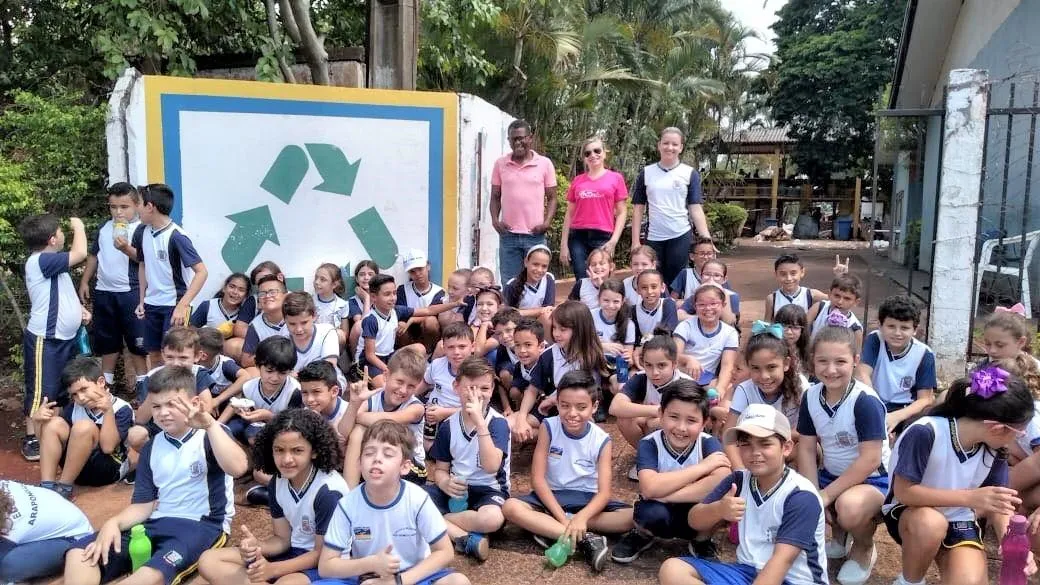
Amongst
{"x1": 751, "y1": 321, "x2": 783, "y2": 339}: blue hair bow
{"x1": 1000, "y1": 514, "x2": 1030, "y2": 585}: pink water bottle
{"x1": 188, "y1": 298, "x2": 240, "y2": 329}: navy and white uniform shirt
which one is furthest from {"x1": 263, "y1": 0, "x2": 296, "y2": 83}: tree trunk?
{"x1": 1000, "y1": 514, "x2": 1030, "y2": 585}: pink water bottle

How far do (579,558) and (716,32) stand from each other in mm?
18334

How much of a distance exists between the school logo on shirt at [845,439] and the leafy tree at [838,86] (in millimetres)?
21929

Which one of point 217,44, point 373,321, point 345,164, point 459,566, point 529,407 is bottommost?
point 459,566

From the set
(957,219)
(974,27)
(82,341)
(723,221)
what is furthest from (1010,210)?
(723,221)

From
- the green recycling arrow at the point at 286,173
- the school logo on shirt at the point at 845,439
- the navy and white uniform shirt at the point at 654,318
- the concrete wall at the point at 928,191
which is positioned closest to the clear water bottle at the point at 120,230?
the green recycling arrow at the point at 286,173

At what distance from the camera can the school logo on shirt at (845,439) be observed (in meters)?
3.37

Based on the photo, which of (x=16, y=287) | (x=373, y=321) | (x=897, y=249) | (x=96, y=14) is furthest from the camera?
(x=897, y=249)

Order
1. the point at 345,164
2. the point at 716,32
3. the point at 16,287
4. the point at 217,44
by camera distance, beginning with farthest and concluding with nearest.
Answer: the point at 716,32 → the point at 217,44 → the point at 345,164 → the point at 16,287

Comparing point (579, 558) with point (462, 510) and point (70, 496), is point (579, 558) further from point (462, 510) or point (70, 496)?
point (70, 496)

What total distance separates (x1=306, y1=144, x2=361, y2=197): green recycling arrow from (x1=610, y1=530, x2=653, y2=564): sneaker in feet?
12.4

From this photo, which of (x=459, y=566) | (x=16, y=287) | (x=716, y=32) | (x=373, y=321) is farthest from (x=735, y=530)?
(x=716, y=32)

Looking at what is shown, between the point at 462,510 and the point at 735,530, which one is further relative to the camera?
the point at 462,510

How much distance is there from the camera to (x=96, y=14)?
24.1ft

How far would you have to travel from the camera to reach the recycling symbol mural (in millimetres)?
5859
